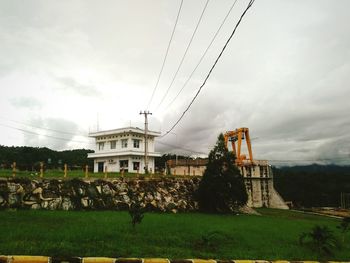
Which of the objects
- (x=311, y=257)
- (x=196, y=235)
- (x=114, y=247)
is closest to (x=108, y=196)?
(x=196, y=235)

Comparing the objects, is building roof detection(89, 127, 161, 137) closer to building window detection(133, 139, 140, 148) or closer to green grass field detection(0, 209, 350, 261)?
building window detection(133, 139, 140, 148)

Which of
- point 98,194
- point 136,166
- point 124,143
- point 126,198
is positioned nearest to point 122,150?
point 124,143

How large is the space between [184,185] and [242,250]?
21.2 meters

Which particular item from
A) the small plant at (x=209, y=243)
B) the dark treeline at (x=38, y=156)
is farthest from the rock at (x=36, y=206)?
the dark treeline at (x=38, y=156)

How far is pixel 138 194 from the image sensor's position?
89.4 ft

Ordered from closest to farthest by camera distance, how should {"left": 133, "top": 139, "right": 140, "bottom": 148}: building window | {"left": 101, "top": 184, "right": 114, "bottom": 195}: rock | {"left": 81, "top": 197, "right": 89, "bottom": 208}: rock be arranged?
1. {"left": 81, "top": 197, "right": 89, "bottom": 208}: rock
2. {"left": 101, "top": 184, "right": 114, "bottom": 195}: rock
3. {"left": 133, "top": 139, "right": 140, "bottom": 148}: building window

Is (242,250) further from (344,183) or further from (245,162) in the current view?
(344,183)

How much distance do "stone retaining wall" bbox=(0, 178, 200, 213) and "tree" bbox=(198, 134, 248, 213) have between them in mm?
2026

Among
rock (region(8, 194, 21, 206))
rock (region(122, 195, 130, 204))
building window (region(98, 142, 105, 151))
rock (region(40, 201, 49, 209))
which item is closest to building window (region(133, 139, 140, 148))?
building window (region(98, 142, 105, 151))

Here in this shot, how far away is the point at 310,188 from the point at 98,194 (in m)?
59.7

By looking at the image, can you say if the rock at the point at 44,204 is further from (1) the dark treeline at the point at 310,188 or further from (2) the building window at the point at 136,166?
(1) the dark treeline at the point at 310,188

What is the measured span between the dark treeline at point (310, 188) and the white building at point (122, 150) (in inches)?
1315

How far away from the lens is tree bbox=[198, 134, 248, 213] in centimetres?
2827

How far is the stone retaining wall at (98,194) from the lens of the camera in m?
21.0
